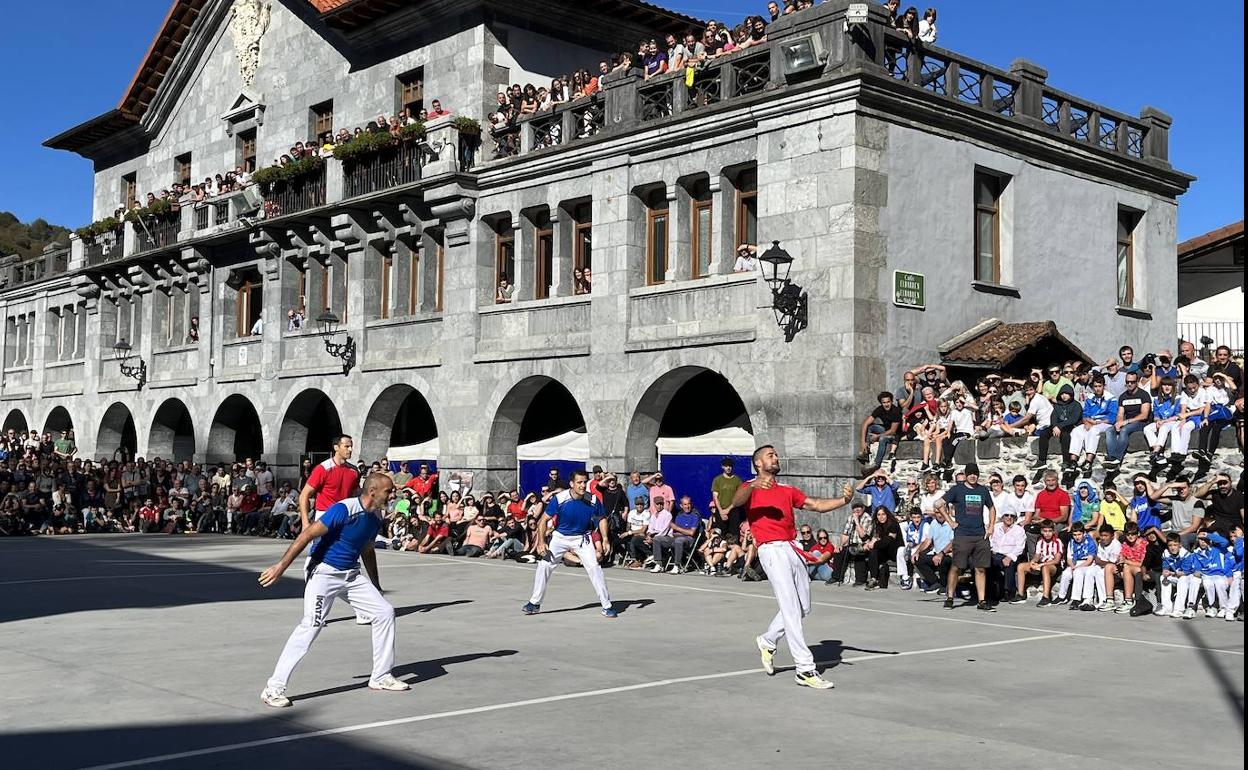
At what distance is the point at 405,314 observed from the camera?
3009 cm

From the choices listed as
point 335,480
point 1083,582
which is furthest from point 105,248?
point 1083,582

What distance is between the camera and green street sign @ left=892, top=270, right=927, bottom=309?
71.4 feet

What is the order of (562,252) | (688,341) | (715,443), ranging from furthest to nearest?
(562,252) → (715,443) → (688,341)

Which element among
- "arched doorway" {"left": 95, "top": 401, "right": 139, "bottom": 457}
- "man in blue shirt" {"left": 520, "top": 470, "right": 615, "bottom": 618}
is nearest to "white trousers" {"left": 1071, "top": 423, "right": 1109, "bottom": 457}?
"man in blue shirt" {"left": 520, "top": 470, "right": 615, "bottom": 618}

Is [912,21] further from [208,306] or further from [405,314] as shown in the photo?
[208,306]

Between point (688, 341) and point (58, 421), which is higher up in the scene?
point (688, 341)

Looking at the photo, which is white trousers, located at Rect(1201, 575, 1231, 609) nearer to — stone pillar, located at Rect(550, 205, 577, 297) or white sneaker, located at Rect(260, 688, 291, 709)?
white sneaker, located at Rect(260, 688, 291, 709)

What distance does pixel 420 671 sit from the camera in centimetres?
1088

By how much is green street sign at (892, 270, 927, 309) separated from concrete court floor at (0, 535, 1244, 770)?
20.2 feet

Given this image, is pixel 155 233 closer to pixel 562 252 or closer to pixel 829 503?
pixel 562 252

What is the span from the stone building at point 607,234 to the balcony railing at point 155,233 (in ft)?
0.39

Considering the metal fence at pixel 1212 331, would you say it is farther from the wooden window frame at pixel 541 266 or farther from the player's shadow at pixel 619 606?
the player's shadow at pixel 619 606

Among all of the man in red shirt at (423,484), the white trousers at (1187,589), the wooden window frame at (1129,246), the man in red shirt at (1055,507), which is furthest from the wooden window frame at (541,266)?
the white trousers at (1187,589)

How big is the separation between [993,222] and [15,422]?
35.8 m
